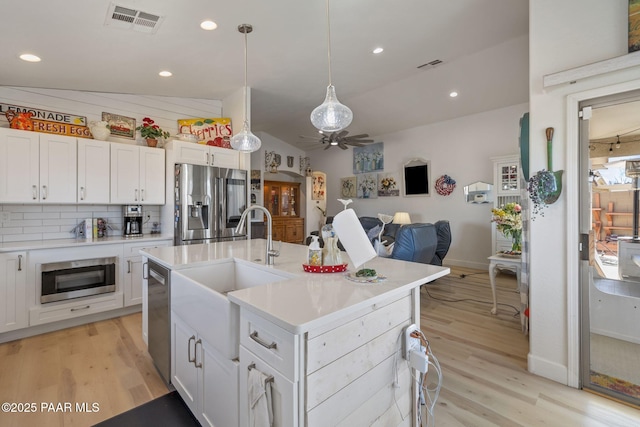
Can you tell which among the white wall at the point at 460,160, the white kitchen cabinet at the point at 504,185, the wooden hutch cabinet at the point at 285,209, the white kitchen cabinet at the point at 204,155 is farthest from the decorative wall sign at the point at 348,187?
the white kitchen cabinet at the point at 204,155

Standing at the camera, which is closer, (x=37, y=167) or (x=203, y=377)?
(x=203, y=377)

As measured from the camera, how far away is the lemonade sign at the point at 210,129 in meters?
4.25

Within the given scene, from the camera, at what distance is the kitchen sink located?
1.29m

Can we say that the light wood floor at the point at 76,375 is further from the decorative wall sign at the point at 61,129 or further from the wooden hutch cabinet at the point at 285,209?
the wooden hutch cabinet at the point at 285,209

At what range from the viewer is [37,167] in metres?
3.00

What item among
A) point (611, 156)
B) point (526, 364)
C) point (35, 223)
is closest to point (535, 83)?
point (611, 156)

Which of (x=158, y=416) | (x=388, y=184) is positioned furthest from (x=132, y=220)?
(x=388, y=184)

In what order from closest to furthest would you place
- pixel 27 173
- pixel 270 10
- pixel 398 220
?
pixel 270 10, pixel 27 173, pixel 398 220

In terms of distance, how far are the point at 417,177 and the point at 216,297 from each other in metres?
6.32

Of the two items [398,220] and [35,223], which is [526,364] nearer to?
[398,220]

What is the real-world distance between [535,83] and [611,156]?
72cm

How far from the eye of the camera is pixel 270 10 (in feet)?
8.20

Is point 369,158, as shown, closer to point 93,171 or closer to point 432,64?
point 432,64

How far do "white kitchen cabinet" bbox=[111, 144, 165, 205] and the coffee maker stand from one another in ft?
0.56
